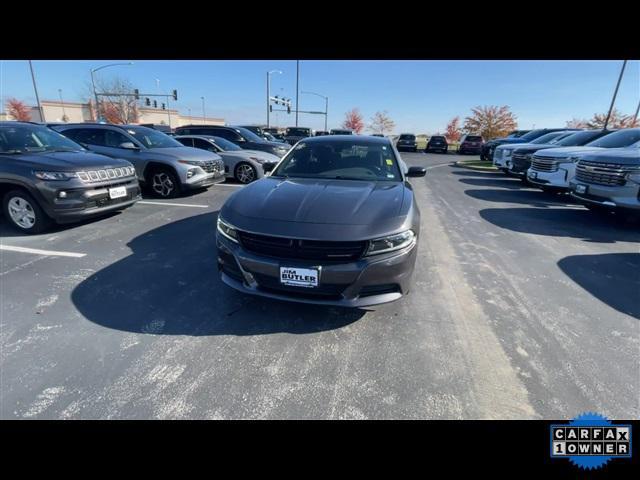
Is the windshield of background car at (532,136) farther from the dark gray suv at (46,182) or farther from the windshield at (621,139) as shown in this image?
the dark gray suv at (46,182)

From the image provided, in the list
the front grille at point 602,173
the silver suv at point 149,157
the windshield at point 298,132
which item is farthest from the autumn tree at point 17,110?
the front grille at point 602,173

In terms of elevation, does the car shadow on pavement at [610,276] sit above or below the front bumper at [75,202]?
below

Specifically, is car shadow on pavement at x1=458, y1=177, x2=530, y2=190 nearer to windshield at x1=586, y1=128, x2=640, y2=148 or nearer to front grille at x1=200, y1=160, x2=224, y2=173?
windshield at x1=586, y1=128, x2=640, y2=148

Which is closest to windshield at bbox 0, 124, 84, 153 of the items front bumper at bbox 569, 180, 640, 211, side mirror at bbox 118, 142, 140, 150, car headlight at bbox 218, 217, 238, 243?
side mirror at bbox 118, 142, 140, 150

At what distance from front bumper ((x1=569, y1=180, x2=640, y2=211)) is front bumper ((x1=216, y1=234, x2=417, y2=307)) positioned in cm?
561

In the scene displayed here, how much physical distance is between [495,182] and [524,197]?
3073 millimetres

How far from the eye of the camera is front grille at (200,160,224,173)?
760 cm

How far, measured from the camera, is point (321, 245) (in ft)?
7.86

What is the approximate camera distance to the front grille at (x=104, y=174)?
4.80 m
